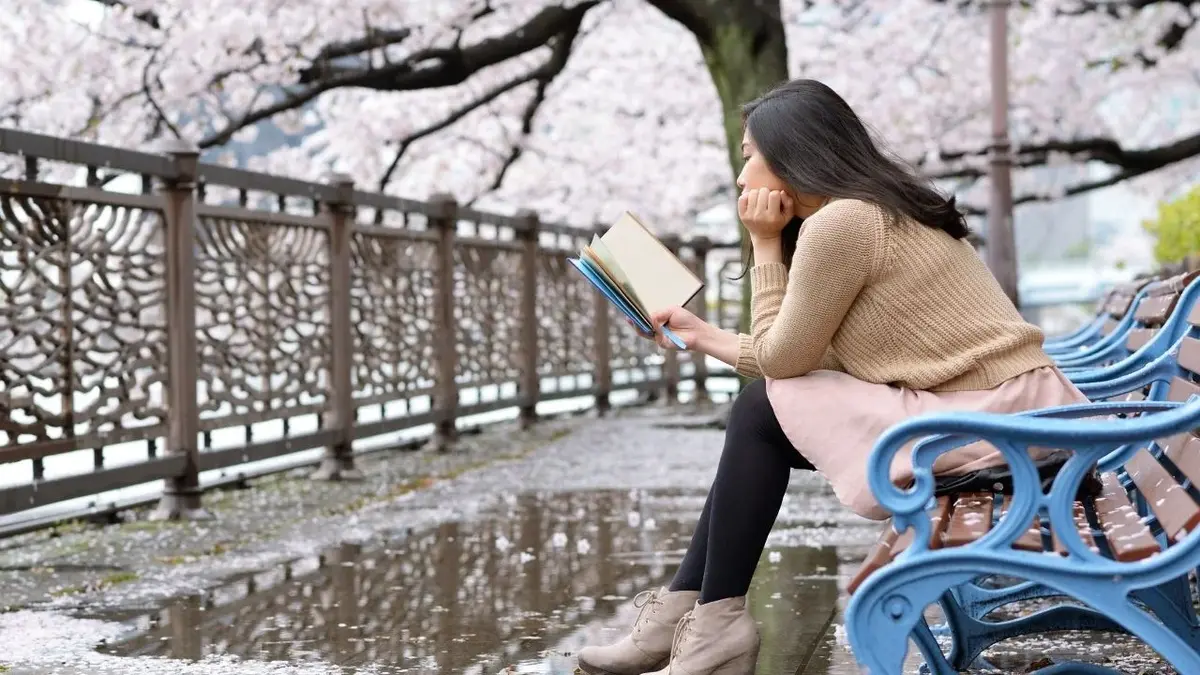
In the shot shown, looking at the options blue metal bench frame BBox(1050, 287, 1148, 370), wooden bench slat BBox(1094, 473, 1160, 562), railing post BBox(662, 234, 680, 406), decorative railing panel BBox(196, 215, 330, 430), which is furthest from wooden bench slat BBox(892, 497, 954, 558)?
railing post BBox(662, 234, 680, 406)

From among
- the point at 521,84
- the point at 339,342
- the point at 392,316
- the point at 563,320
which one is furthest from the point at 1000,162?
the point at 339,342

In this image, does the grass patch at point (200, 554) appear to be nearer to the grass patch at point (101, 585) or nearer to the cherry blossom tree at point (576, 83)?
the grass patch at point (101, 585)

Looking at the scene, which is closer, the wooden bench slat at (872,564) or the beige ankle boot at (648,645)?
the wooden bench slat at (872,564)

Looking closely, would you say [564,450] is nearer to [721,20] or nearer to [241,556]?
[721,20]

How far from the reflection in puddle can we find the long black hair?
1.21 meters

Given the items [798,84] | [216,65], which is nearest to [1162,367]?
[798,84]

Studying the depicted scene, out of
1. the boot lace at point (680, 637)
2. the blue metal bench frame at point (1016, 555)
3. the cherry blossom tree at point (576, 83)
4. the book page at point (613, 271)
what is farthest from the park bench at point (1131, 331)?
the cherry blossom tree at point (576, 83)

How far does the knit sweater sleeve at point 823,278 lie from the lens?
3.28m

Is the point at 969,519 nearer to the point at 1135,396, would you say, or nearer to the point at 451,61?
the point at 1135,396

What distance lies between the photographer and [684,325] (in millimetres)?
3678

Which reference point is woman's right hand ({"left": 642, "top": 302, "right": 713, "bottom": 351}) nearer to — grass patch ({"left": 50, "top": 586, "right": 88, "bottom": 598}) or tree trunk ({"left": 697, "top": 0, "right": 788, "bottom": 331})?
grass patch ({"left": 50, "top": 586, "right": 88, "bottom": 598})

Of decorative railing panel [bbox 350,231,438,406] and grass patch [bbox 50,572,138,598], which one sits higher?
decorative railing panel [bbox 350,231,438,406]

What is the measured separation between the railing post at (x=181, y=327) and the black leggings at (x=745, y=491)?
4289 mm

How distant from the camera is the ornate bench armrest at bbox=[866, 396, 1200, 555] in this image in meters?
2.51
